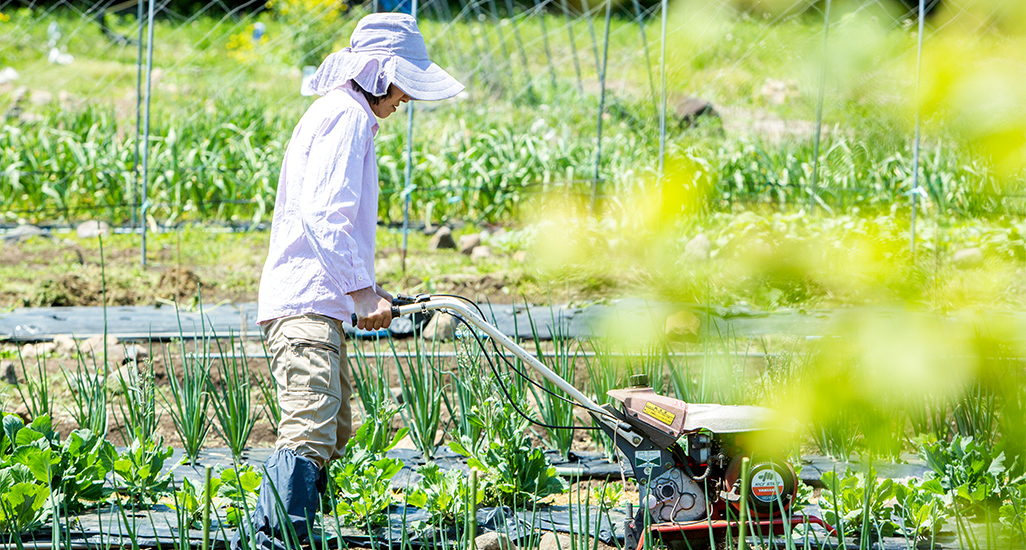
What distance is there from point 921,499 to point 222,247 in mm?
4853

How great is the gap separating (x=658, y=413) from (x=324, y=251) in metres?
0.77

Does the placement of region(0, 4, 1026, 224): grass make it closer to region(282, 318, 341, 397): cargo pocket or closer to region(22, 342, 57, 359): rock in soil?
region(282, 318, 341, 397): cargo pocket

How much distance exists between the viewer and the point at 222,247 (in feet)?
19.1

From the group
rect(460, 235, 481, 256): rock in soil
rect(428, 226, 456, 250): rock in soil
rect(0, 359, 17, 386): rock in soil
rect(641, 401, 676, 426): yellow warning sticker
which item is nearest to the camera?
rect(641, 401, 676, 426): yellow warning sticker

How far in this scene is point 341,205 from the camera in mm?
1828

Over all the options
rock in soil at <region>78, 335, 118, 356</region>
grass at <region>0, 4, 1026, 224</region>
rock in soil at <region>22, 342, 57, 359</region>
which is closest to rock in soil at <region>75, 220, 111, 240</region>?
grass at <region>0, 4, 1026, 224</region>

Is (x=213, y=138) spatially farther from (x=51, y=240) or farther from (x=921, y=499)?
(x=921, y=499)

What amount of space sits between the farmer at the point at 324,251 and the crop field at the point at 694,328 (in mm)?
136

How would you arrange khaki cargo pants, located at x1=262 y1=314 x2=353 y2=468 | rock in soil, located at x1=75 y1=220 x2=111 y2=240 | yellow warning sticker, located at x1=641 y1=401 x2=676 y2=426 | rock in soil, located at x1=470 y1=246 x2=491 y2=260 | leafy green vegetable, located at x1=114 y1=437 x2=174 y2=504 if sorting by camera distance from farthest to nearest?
rock in soil, located at x1=75 y1=220 x2=111 y2=240 → rock in soil, located at x1=470 y1=246 x2=491 y2=260 → leafy green vegetable, located at x1=114 y1=437 x2=174 y2=504 → khaki cargo pants, located at x1=262 y1=314 x2=353 y2=468 → yellow warning sticker, located at x1=641 y1=401 x2=676 y2=426

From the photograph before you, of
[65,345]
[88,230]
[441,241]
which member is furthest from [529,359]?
[88,230]

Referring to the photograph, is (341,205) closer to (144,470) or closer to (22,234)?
(144,470)

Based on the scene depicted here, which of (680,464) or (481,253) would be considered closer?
(680,464)

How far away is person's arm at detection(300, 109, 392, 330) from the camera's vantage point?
5.96 feet

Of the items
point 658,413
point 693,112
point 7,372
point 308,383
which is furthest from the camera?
point 7,372
